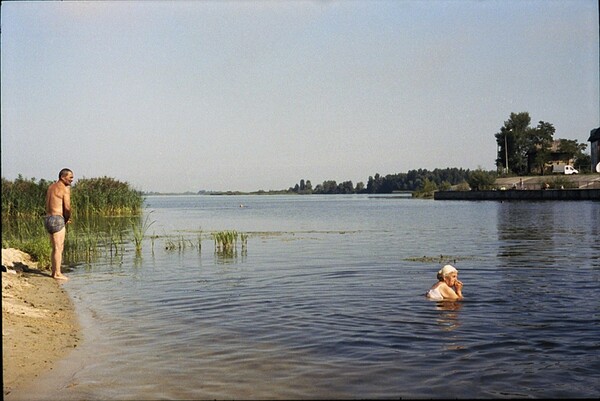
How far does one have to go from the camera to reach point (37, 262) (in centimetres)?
1914

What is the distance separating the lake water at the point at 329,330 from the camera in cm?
737

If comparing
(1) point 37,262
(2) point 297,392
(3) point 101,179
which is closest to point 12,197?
(3) point 101,179

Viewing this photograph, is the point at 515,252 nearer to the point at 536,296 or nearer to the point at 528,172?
the point at 536,296

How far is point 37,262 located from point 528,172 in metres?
124

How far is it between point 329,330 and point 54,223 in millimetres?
8133

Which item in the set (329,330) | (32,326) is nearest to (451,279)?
(329,330)

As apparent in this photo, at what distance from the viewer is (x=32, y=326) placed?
9.95 metres

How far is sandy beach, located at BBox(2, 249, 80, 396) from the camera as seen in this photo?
7805 millimetres

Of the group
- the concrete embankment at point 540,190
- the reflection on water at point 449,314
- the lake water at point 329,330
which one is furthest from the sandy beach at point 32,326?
the concrete embankment at point 540,190

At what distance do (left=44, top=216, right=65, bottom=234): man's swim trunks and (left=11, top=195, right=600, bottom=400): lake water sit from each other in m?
1.52

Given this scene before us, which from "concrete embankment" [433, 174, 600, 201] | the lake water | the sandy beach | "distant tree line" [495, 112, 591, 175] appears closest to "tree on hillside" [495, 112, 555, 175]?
"distant tree line" [495, 112, 591, 175]

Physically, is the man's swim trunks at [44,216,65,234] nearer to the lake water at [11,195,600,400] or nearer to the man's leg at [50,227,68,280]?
the man's leg at [50,227,68,280]

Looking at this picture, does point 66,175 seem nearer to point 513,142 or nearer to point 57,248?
point 57,248

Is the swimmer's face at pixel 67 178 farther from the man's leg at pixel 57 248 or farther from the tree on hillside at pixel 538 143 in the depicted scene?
the tree on hillside at pixel 538 143
